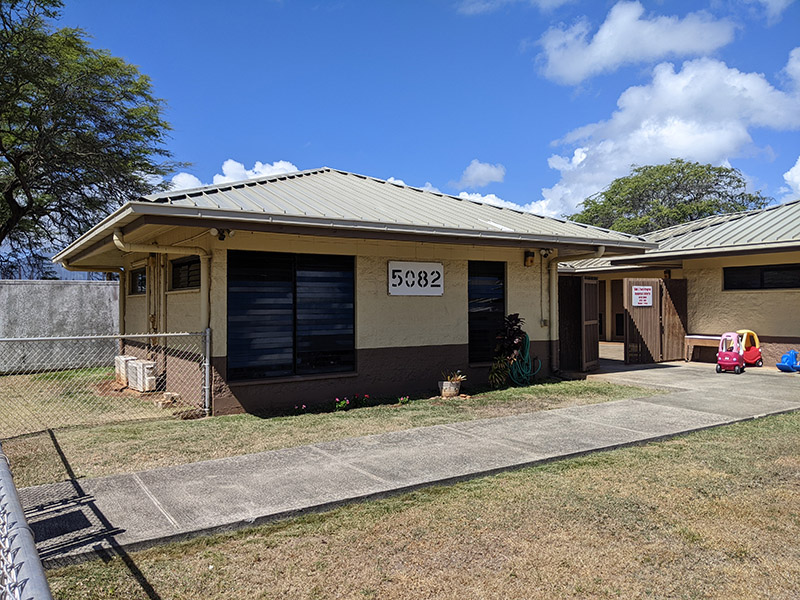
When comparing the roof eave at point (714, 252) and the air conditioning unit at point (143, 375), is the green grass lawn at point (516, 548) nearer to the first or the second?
the air conditioning unit at point (143, 375)

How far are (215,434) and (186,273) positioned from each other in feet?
11.3

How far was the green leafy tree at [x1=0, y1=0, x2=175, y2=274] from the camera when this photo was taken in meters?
18.3

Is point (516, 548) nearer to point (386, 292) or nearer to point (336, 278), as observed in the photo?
point (336, 278)

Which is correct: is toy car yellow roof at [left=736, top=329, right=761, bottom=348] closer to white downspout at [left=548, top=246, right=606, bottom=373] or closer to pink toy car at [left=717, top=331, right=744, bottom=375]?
pink toy car at [left=717, top=331, right=744, bottom=375]

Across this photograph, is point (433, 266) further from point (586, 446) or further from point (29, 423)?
point (29, 423)

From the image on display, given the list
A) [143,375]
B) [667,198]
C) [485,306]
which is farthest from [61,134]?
[667,198]

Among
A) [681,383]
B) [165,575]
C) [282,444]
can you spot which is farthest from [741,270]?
[165,575]

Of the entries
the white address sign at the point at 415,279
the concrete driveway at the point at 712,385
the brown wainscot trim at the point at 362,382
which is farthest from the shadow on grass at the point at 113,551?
the concrete driveway at the point at 712,385

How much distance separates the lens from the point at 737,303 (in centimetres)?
1495

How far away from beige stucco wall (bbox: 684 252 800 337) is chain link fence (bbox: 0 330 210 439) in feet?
42.0

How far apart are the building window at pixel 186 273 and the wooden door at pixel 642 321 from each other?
1063cm

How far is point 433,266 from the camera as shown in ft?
35.5

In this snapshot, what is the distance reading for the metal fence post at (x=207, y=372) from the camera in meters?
8.62

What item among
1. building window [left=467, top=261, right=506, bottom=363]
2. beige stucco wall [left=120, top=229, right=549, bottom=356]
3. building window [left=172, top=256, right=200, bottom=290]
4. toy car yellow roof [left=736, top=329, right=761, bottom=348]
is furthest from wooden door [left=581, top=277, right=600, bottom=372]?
building window [left=172, top=256, right=200, bottom=290]
